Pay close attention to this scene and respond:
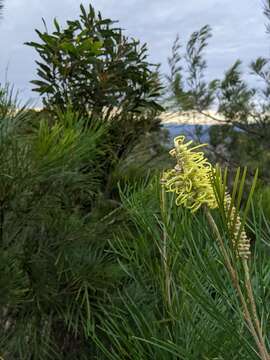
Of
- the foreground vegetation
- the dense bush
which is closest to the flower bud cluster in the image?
the foreground vegetation

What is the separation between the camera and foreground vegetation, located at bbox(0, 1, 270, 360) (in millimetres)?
425

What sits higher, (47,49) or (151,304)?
(47,49)

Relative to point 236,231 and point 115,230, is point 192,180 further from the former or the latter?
point 115,230

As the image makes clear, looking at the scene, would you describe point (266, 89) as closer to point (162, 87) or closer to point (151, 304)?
point (162, 87)

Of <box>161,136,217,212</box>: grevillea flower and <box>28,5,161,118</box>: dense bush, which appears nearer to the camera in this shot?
<box>161,136,217,212</box>: grevillea flower

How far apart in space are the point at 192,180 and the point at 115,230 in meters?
0.82

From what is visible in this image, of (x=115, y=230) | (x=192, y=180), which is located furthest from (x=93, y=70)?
(x=192, y=180)

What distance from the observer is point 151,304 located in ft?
2.74

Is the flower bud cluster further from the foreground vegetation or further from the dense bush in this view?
the dense bush

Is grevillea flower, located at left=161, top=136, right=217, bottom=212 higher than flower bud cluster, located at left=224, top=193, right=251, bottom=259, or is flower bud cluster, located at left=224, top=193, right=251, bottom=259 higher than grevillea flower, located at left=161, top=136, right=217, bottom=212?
grevillea flower, located at left=161, top=136, right=217, bottom=212

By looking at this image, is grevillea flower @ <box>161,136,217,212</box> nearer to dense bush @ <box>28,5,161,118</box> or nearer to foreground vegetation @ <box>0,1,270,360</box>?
foreground vegetation @ <box>0,1,270,360</box>

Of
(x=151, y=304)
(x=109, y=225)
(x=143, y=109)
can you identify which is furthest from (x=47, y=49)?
(x=151, y=304)

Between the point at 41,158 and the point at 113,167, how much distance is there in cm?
45

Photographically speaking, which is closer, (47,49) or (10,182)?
(10,182)
